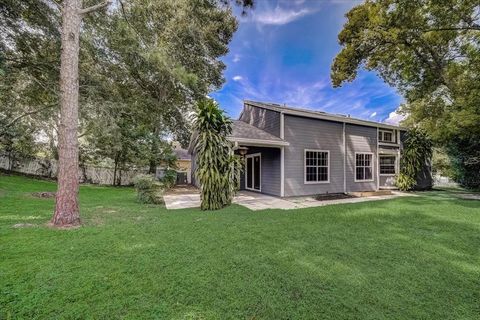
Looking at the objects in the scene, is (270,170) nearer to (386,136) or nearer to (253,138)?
(253,138)

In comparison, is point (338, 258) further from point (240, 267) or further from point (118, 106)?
point (118, 106)

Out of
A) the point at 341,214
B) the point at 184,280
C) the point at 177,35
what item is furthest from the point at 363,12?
the point at 184,280

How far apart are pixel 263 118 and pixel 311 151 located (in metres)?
2.81

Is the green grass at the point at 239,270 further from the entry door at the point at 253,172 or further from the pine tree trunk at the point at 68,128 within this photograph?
the entry door at the point at 253,172

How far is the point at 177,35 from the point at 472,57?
15300 mm

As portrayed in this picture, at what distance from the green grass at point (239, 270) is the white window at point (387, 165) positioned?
8682mm

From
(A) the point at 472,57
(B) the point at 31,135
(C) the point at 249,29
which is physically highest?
(C) the point at 249,29

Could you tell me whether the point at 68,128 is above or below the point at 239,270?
above

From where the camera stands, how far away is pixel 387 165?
43.9ft

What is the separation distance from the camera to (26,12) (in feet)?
25.6

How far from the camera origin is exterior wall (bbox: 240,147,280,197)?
32.6ft

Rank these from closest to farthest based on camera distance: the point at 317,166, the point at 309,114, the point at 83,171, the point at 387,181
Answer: the point at 309,114 < the point at 317,166 < the point at 387,181 < the point at 83,171

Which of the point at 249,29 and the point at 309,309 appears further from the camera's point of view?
the point at 249,29

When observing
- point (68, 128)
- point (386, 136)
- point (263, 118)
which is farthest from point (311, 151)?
point (68, 128)
